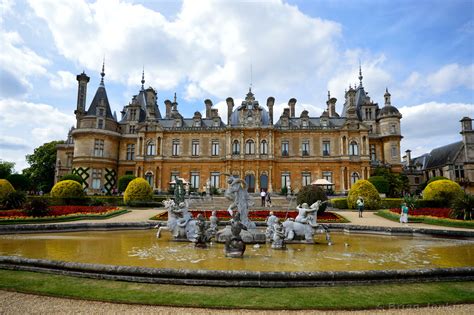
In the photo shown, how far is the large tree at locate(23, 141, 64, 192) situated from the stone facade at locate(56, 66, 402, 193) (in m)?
12.7

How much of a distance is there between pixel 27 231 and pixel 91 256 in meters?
6.76

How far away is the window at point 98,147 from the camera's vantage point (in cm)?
3744

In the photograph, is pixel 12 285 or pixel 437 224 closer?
pixel 12 285

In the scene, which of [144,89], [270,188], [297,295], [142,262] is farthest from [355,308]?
[144,89]

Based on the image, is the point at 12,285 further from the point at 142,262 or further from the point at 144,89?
the point at 144,89

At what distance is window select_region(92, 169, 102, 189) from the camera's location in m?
36.8

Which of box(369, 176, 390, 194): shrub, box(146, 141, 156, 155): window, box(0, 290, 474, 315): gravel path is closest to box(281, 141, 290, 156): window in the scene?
box(369, 176, 390, 194): shrub

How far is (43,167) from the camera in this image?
1866 inches

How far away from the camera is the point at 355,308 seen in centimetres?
452

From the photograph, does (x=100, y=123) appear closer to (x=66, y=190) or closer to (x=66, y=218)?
(x=66, y=190)

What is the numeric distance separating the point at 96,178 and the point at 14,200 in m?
19.0

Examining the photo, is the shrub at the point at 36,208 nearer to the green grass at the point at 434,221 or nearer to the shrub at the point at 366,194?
the green grass at the point at 434,221

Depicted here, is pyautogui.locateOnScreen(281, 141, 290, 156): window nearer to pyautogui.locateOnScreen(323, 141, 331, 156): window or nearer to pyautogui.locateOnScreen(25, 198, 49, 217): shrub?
pyautogui.locateOnScreen(323, 141, 331, 156): window

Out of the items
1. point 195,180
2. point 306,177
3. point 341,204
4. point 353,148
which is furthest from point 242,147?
point 341,204
